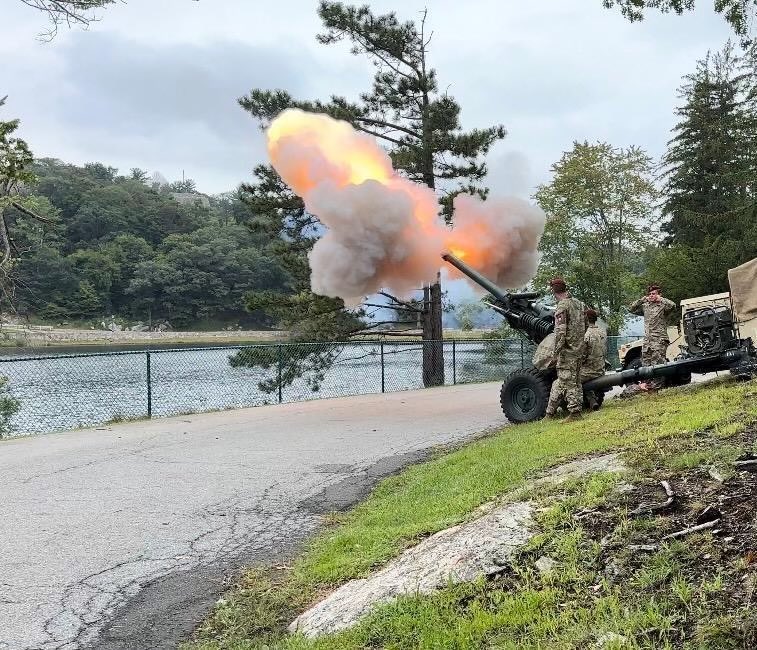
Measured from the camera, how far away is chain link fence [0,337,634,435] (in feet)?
47.0

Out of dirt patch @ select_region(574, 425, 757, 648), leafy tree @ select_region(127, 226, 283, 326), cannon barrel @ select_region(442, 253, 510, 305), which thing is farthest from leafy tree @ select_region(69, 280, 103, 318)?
dirt patch @ select_region(574, 425, 757, 648)

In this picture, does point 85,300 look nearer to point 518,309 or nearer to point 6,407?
point 6,407

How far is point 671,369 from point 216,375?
1154cm

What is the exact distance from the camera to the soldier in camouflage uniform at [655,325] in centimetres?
1278

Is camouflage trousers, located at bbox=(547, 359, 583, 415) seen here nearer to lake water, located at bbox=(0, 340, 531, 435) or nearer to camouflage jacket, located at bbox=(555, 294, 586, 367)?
camouflage jacket, located at bbox=(555, 294, 586, 367)

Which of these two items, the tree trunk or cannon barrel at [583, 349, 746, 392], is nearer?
cannon barrel at [583, 349, 746, 392]

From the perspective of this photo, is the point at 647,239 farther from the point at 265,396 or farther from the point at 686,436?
the point at 686,436

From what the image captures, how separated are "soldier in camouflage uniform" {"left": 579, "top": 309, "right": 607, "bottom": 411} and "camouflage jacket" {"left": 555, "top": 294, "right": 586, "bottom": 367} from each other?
0.20 m

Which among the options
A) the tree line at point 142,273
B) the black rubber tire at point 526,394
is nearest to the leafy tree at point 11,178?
the black rubber tire at point 526,394

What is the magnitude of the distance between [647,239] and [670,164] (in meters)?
5.28

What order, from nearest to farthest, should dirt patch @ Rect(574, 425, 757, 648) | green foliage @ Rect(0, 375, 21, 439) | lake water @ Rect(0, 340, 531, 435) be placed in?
dirt patch @ Rect(574, 425, 757, 648) < green foliage @ Rect(0, 375, 21, 439) < lake water @ Rect(0, 340, 531, 435)

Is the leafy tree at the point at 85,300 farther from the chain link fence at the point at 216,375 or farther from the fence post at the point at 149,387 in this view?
the fence post at the point at 149,387

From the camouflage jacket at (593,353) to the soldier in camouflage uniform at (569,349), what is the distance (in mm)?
242

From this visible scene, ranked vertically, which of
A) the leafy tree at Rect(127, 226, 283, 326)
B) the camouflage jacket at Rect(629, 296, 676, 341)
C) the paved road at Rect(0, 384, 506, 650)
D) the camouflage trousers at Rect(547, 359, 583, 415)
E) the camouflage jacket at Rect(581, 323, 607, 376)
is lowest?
the paved road at Rect(0, 384, 506, 650)
